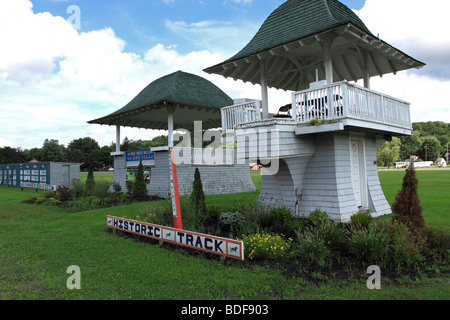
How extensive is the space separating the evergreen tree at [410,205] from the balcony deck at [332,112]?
2.31m

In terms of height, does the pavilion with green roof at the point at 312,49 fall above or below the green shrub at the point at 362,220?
above

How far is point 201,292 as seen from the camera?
185 inches

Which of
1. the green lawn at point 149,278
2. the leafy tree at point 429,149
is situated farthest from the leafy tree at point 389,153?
the green lawn at point 149,278

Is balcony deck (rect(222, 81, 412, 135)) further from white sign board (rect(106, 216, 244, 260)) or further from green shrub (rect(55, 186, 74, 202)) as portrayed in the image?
green shrub (rect(55, 186, 74, 202))

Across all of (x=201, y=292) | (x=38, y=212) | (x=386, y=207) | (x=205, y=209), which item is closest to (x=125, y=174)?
(x=38, y=212)

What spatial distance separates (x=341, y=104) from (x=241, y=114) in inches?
133

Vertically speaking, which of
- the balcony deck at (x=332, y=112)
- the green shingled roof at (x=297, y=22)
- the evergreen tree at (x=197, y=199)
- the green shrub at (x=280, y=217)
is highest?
the green shingled roof at (x=297, y=22)

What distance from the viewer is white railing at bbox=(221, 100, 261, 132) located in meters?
10.3

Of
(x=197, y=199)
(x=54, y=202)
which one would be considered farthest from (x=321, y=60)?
(x=54, y=202)

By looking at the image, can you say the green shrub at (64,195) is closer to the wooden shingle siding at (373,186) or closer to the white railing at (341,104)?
the white railing at (341,104)

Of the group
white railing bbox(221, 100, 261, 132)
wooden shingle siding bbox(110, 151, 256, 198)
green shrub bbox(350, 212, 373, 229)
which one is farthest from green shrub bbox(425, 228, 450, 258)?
wooden shingle siding bbox(110, 151, 256, 198)

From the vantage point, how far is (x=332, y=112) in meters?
8.82

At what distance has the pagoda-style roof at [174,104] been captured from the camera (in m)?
18.2

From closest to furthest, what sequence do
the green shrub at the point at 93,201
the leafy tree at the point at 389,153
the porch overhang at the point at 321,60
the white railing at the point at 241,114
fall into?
the porch overhang at the point at 321,60 → the white railing at the point at 241,114 → the green shrub at the point at 93,201 → the leafy tree at the point at 389,153
